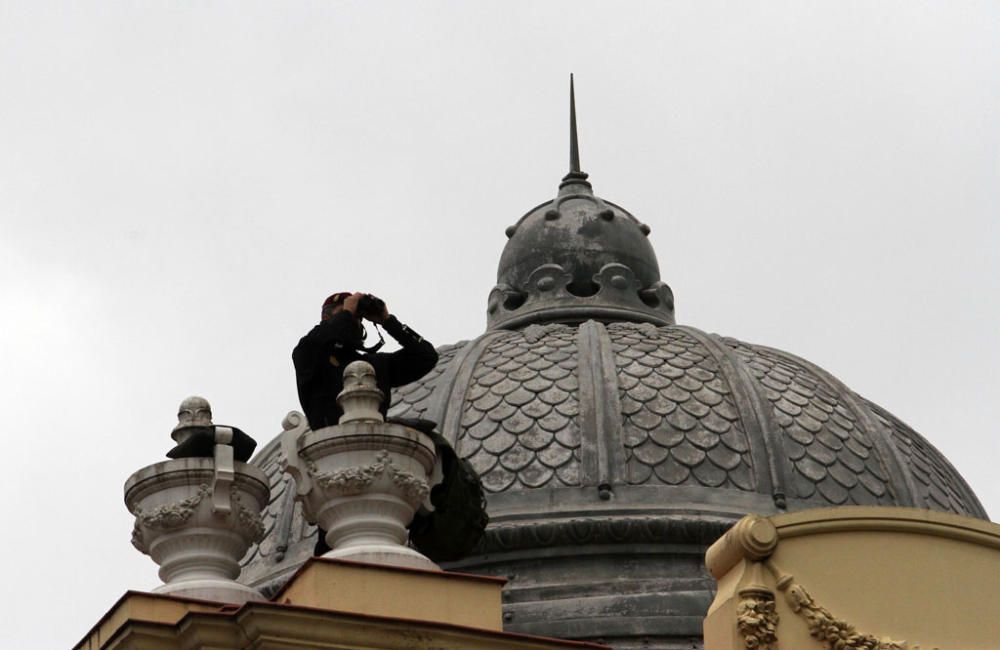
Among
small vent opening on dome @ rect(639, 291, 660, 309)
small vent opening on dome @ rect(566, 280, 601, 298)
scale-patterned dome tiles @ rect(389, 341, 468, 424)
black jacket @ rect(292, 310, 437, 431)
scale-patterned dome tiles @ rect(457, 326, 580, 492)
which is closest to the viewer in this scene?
black jacket @ rect(292, 310, 437, 431)

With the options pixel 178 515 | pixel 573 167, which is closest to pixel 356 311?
pixel 178 515

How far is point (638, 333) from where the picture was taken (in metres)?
38.2

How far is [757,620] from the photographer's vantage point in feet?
86.0

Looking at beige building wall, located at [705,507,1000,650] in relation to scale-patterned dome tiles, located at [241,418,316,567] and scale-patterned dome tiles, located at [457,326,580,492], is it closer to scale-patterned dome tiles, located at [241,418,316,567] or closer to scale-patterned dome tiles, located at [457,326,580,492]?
scale-patterned dome tiles, located at [457,326,580,492]

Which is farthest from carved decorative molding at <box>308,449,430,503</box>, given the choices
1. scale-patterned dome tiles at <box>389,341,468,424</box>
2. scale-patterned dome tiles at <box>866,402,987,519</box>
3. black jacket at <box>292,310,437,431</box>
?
scale-patterned dome tiles at <box>866,402,987,519</box>

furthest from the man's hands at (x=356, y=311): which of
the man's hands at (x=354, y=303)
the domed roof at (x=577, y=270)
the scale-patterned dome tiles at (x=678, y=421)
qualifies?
the domed roof at (x=577, y=270)

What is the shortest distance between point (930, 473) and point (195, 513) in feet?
40.9

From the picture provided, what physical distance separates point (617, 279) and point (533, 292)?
1.04m

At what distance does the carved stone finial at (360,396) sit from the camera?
1069 inches

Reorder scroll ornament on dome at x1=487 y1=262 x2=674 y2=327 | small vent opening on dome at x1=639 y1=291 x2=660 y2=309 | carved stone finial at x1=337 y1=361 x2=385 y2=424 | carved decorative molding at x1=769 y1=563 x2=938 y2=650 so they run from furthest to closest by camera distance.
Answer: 1. small vent opening on dome at x1=639 y1=291 x2=660 y2=309
2. scroll ornament on dome at x1=487 y1=262 x2=674 y2=327
3. carved stone finial at x1=337 y1=361 x2=385 y2=424
4. carved decorative molding at x1=769 y1=563 x2=938 y2=650

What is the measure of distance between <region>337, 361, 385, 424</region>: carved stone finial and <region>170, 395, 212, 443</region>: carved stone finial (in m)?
1.28

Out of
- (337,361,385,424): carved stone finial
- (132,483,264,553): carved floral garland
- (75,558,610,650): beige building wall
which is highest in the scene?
(337,361,385,424): carved stone finial

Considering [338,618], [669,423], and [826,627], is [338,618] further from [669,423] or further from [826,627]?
[669,423]

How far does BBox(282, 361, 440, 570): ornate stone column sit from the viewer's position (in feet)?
87.5
